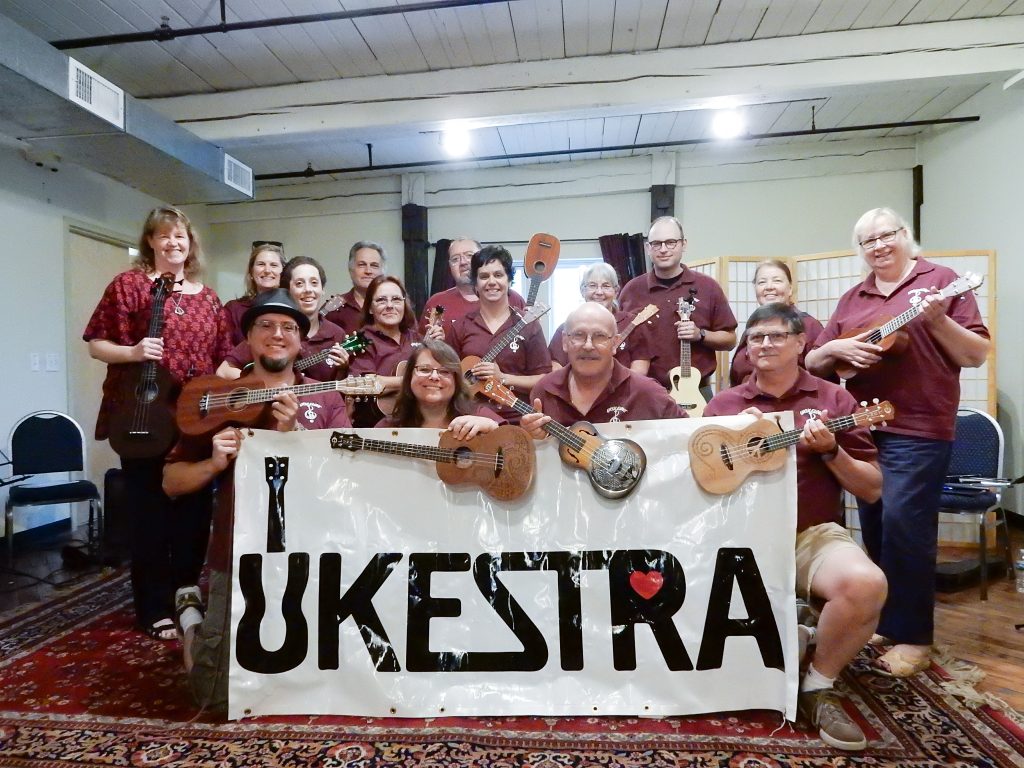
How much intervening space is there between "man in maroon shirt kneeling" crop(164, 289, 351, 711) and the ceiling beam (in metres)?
3.11

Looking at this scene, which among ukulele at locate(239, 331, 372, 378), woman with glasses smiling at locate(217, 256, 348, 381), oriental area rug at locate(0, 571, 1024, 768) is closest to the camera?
oriental area rug at locate(0, 571, 1024, 768)

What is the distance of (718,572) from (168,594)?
254cm

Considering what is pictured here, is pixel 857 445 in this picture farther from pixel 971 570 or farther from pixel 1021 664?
pixel 971 570

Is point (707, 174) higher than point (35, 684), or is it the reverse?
point (707, 174)

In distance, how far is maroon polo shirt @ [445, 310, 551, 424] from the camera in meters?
3.20

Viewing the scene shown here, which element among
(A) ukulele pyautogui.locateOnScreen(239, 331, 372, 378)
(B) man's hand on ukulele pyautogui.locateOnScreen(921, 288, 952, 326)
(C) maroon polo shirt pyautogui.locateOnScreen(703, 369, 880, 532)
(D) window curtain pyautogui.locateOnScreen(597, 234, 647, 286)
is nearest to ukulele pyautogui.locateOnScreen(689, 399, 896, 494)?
(C) maroon polo shirt pyautogui.locateOnScreen(703, 369, 880, 532)

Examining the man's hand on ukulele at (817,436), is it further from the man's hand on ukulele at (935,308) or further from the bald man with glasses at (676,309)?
the bald man with glasses at (676,309)

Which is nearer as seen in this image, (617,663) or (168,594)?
(617,663)

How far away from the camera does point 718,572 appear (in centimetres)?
205

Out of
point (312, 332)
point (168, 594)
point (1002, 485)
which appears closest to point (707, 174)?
point (1002, 485)

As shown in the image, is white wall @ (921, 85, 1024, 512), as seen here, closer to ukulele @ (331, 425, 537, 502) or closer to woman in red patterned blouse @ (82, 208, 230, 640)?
ukulele @ (331, 425, 537, 502)

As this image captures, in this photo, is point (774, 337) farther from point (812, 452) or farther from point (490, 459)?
point (490, 459)

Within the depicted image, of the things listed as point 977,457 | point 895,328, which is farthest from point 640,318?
point 977,457

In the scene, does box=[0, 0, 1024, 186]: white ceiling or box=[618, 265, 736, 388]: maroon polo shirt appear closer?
box=[618, 265, 736, 388]: maroon polo shirt
